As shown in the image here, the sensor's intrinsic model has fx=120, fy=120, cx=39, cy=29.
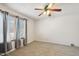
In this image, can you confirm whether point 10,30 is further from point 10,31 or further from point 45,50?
point 45,50

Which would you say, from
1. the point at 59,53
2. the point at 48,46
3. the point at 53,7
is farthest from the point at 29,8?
the point at 59,53

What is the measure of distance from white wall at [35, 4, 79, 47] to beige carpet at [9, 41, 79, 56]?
9 centimetres

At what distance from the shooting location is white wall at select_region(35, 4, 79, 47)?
193 centimetres

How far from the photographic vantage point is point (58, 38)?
6.61ft

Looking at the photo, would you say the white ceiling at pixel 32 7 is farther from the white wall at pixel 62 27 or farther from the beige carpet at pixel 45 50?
the beige carpet at pixel 45 50

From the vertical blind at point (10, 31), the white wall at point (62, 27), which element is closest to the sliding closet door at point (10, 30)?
the vertical blind at point (10, 31)

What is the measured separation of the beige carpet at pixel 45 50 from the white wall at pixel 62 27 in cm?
9

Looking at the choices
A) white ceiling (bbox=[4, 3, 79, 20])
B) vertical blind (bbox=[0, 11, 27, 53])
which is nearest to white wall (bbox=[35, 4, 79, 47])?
white ceiling (bbox=[4, 3, 79, 20])

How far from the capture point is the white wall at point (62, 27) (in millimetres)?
1926

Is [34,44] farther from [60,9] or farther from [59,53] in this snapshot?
[60,9]

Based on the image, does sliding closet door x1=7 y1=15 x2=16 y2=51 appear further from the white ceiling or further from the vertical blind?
the white ceiling

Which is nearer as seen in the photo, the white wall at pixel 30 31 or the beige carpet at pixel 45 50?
the beige carpet at pixel 45 50

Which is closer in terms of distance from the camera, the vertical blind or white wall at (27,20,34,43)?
the vertical blind

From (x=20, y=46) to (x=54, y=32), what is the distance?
24.7 inches
